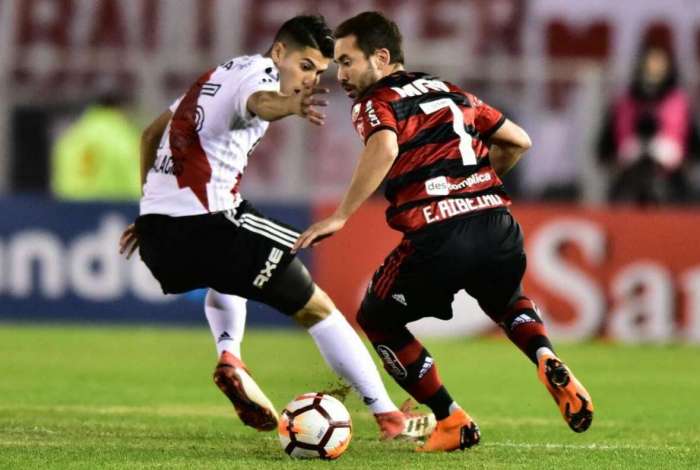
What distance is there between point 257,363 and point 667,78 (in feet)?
17.8

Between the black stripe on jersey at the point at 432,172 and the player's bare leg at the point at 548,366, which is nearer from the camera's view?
the player's bare leg at the point at 548,366

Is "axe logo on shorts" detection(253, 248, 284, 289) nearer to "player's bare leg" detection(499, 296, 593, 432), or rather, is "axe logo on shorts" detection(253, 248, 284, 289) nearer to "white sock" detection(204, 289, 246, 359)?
"white sock" detection(204, 289, 246, 359)

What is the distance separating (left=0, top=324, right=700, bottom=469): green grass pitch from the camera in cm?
754

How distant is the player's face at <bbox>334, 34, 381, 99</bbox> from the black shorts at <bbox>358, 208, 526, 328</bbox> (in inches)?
28.5

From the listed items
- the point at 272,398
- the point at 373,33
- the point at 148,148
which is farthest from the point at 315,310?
the point at 272,398

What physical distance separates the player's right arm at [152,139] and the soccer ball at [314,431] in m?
1.75

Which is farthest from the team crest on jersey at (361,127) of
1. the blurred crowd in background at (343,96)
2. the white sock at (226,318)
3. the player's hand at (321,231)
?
the blurred crowd in background at (343,96)

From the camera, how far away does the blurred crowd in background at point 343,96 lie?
16.2 meters

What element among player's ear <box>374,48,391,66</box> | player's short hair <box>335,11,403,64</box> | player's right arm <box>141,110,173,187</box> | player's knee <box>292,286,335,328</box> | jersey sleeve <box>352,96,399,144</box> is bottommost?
player's knee <box>292,286,335,328</box>

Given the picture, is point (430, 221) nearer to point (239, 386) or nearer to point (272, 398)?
point (239, 386)

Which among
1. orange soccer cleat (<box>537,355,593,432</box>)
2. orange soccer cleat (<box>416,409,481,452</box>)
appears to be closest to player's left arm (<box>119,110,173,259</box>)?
orange soccer cleat (<box>416,409,481,452</box>)

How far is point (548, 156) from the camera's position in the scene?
59.1 ft

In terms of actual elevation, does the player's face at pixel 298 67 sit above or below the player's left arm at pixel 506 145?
above

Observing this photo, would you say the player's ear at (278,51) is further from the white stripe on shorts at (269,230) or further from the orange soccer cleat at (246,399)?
the orange soccer cleat at (246,399)
